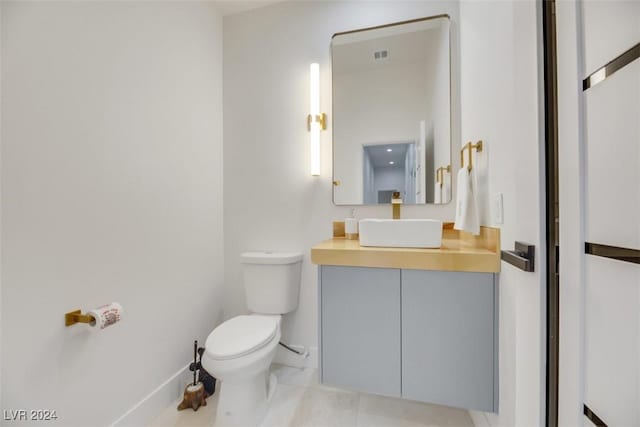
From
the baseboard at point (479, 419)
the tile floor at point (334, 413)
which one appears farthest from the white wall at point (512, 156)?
the tile floor at point (334, 413)

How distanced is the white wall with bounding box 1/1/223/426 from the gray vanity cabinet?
36.8 inches

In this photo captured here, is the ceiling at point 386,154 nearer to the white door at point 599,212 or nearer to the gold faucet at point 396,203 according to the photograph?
the gold faucet at point 396,203

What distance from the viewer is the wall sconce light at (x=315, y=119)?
188cm

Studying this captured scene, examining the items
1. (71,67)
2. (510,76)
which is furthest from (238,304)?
(510,76)

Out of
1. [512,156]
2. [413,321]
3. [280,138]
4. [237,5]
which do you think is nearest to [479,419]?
[413,321]

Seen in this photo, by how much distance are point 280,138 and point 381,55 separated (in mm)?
865

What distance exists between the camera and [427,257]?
120 cm

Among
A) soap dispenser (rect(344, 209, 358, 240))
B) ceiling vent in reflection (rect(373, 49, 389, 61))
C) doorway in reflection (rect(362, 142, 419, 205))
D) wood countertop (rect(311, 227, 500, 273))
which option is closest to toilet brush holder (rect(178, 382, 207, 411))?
wood countertop (rect(311, 227, 500, 273))

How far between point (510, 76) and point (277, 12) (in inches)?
68.3

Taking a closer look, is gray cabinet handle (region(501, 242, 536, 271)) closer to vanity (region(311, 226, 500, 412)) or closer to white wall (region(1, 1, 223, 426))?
vanity (region(311, 226, 500, 412))

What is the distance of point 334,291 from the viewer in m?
1.34

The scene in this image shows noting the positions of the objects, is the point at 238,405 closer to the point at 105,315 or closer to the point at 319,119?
the point at 105,315

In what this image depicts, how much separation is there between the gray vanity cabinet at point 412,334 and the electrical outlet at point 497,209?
9.1 inches

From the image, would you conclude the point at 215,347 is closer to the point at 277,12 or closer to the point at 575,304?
the point at 575,304
